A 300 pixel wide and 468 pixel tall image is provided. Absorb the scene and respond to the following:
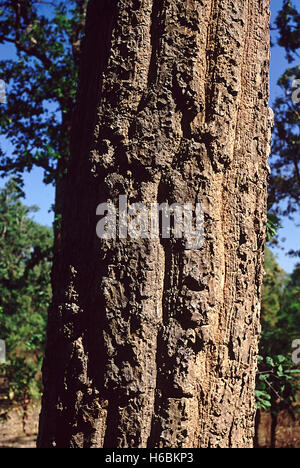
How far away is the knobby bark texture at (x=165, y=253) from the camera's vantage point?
1.31 m

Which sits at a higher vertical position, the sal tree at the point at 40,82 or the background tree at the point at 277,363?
the sal tree at the point at 40,82

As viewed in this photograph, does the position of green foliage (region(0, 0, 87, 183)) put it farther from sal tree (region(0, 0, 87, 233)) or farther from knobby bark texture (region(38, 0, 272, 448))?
knobby bark texture (region(38, 0, 272, 448))

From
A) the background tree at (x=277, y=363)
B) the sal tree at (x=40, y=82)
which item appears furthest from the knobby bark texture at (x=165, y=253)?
the sal tree at (x=40, y=82)

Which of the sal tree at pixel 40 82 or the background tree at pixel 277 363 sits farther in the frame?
the sal tree at pixel 40 82

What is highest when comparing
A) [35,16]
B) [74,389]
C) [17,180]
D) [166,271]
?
[35,16]

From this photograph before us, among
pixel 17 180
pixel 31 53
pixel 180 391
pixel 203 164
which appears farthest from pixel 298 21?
pixel 180 391

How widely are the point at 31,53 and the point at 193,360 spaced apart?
24.3 ft

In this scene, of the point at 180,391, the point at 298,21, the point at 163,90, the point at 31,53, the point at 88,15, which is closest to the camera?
the point at 180,391

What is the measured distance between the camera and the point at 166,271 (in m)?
1.36

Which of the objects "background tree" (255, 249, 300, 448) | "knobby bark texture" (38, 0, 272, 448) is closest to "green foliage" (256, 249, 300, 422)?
"background tree" (255, 249, 300, 448)

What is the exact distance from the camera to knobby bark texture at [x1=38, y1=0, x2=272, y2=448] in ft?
4.30

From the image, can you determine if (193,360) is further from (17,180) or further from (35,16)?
(35,16)

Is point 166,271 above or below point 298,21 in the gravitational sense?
below

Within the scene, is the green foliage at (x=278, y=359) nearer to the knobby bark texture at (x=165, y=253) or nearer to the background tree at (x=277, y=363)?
the background tree at (x=277, y=363)
